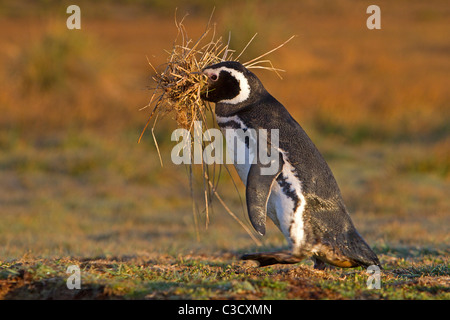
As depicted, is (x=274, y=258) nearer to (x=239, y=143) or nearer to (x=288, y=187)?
(x=288, y=187)

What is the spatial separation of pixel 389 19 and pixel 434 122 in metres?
25.7

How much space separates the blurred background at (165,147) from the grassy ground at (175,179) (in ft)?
0.13

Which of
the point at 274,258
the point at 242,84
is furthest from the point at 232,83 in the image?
the point at 274,258

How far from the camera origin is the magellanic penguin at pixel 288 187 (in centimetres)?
450

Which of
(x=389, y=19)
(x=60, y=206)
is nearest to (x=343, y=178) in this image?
(x=60, y=206)

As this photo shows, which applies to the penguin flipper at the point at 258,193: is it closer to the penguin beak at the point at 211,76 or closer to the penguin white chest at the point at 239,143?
the penguin white chest at the point at 239,143

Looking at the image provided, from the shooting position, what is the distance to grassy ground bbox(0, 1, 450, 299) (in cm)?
442

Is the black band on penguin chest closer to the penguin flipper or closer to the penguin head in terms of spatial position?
the penguin flipper

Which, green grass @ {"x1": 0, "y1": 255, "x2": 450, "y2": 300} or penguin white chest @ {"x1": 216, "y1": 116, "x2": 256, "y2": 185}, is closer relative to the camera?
green grass @ {"x1": 0, "y1": 255, "x2": 450, "y2": 300}

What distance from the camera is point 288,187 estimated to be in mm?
4523

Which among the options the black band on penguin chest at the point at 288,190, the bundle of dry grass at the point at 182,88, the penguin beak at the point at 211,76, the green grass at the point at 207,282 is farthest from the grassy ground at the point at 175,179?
the penguin beak at the point at 211,76

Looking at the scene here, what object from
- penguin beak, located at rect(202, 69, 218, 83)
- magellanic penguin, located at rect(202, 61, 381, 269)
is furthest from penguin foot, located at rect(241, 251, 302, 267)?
penguin beak, located at rect(202, 69, 218, 83)

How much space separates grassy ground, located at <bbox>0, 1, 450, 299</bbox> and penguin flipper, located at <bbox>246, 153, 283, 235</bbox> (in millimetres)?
376
